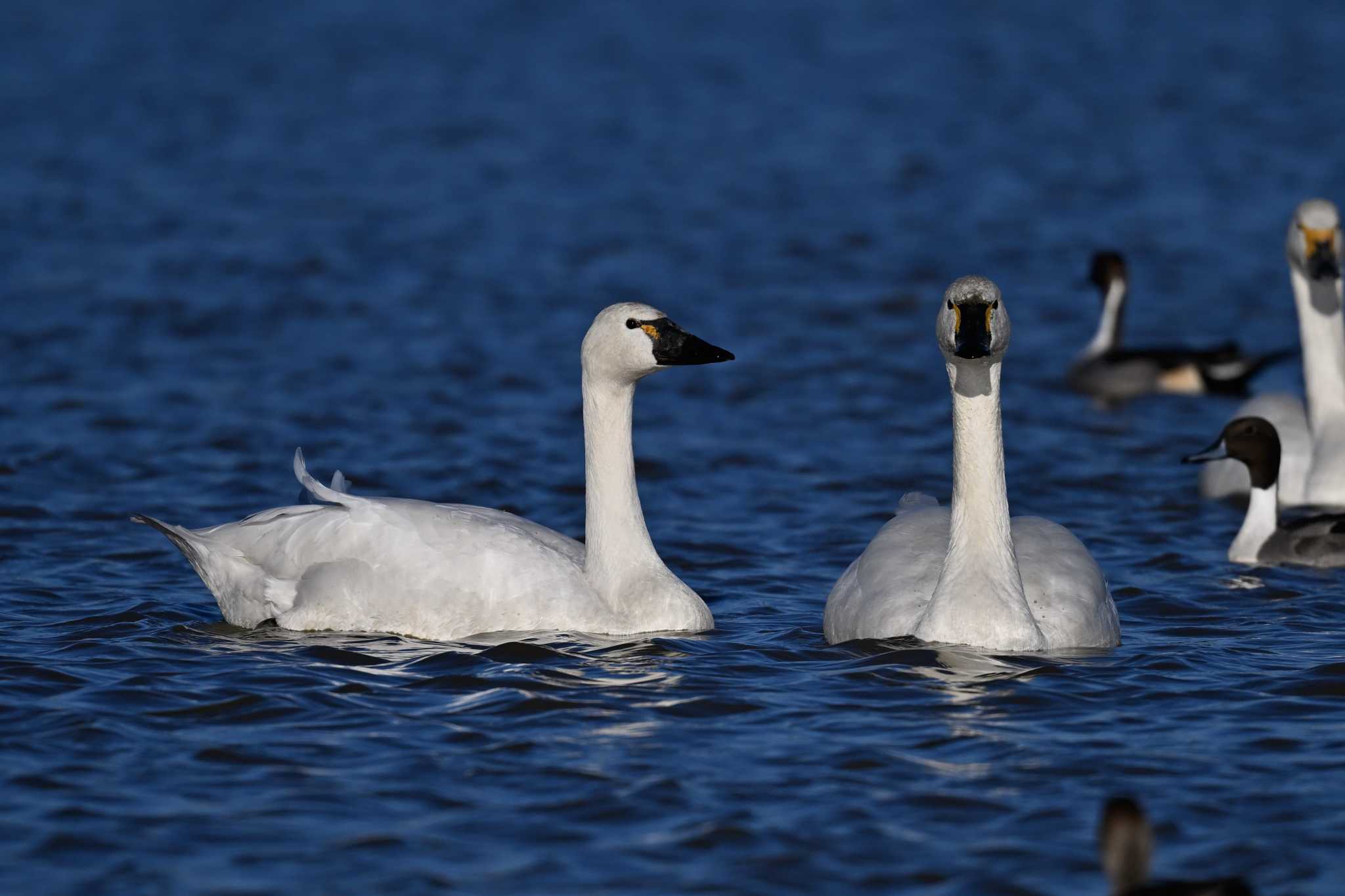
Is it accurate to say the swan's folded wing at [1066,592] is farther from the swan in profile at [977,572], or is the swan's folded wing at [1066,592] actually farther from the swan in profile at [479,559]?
the swan in profile at [479,559]

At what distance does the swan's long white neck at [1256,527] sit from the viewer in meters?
10.5

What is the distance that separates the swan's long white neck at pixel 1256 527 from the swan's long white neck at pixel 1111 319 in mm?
5845

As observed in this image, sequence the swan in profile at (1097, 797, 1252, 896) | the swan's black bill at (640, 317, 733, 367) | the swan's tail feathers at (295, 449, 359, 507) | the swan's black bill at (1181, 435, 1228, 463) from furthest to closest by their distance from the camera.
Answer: the swan's black bill at (1181, 435, 1228, 463), the swan's tail feathers at (295, 449, 359, 507), the swan's black bill at (640, 317, 733, 367), the swan in profile at (1097, 797, 1252, 896)

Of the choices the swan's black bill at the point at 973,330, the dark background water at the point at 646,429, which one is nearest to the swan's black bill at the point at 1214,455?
the dark background water at the point at 646,429

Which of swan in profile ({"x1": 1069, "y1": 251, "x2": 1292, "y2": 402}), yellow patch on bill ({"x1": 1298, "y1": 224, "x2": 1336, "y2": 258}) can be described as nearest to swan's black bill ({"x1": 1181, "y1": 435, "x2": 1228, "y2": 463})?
yellow patch on bill ({"x1": 1298, "y1": 224, "x2": 1336, "y2": 258})

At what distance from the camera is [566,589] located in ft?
27.7

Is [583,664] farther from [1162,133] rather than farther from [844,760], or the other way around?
[1162,133]

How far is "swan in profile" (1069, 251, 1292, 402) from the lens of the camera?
607 inches

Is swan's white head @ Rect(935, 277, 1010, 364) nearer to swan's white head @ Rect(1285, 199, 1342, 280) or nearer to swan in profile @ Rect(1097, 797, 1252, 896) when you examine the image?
swan in profile @ Rect(1097, 797, 1252, 896)

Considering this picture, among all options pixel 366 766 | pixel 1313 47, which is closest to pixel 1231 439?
pixel 366 766

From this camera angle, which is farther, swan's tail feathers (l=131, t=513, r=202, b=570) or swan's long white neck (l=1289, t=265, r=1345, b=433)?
swan's long white neck (l=1289, t=265, r=1345, b=433)

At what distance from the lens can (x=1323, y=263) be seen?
39.9 feet

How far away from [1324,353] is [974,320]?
18.0ft

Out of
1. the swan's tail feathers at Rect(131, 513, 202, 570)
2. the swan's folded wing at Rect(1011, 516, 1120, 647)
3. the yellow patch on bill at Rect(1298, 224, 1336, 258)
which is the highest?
the yellow patch on bill at Rect(1298, 224, 1336, 258)
